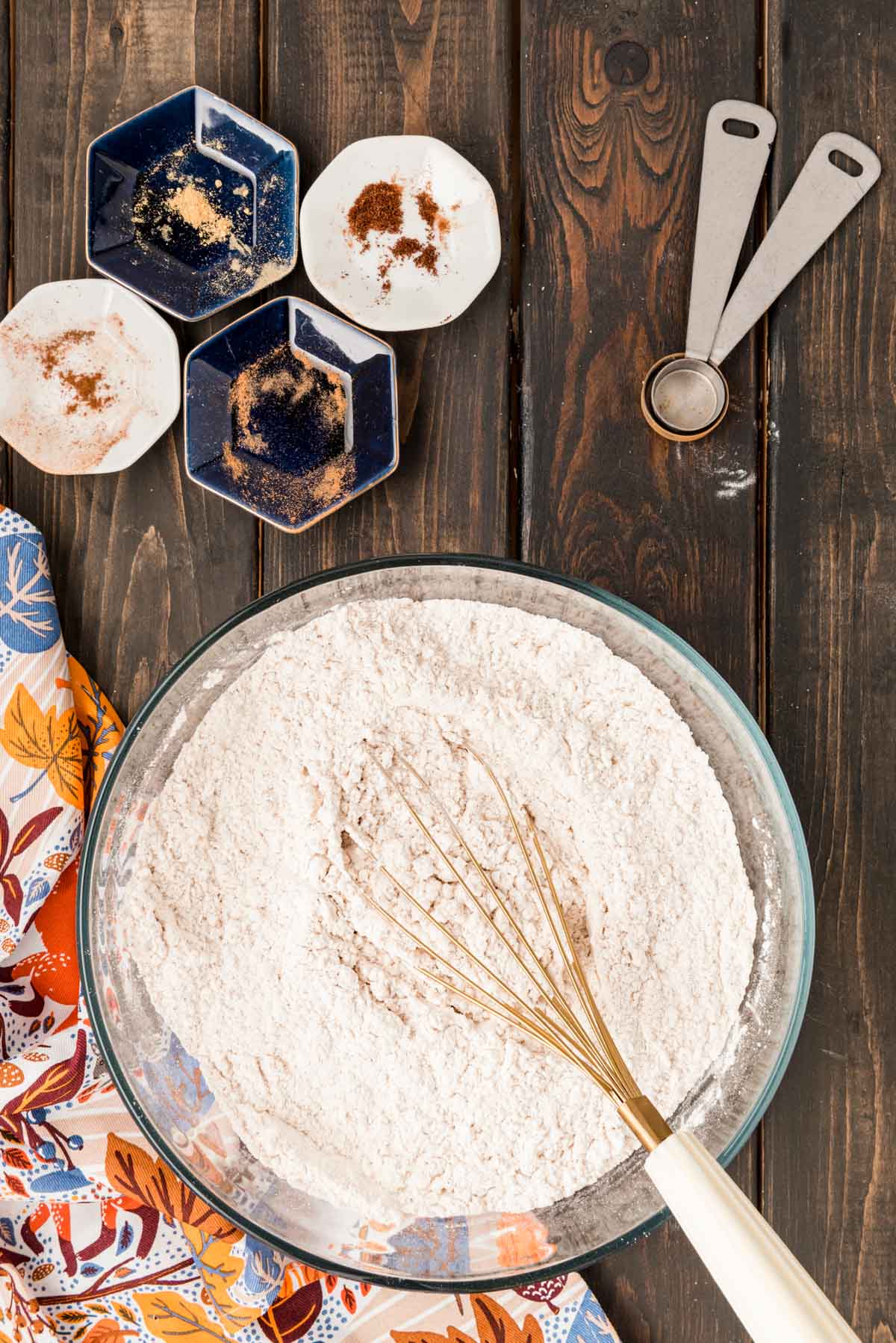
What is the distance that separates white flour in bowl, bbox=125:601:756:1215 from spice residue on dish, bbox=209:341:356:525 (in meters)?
0.13

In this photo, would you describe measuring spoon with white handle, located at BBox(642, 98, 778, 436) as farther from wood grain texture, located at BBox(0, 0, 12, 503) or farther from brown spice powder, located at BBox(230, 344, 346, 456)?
wood grain texture, located at BBox(0, 0, 12, 503)

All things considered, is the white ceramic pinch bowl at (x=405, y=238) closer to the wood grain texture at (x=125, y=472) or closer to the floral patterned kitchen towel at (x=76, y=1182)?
the wood grain texture at (x=125, y=472)

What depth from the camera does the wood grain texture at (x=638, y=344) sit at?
834 millimetres

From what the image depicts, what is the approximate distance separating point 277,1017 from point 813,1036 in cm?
43

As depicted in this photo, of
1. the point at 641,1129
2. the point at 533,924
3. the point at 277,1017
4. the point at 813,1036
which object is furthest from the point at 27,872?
the point at 813,1036

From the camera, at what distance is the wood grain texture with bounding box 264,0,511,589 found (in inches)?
33.0

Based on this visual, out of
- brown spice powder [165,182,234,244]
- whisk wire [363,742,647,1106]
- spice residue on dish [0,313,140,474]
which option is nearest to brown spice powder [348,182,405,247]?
brown spice powder [165,182,234,244]

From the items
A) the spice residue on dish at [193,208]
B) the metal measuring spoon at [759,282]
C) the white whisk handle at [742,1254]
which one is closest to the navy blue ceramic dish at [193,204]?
the spice residue on dish at [193,208]

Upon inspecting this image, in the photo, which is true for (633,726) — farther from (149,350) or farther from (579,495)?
(149,350)

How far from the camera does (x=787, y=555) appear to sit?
33.0 inches

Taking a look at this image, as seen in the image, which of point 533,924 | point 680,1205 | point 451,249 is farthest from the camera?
point 451,249

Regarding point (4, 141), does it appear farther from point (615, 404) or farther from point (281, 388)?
point (615, 404)

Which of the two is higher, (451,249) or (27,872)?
(451,249)

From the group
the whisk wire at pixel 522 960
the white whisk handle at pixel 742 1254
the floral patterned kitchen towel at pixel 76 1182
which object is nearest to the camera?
the white whisk handle at pixel 742 1254
